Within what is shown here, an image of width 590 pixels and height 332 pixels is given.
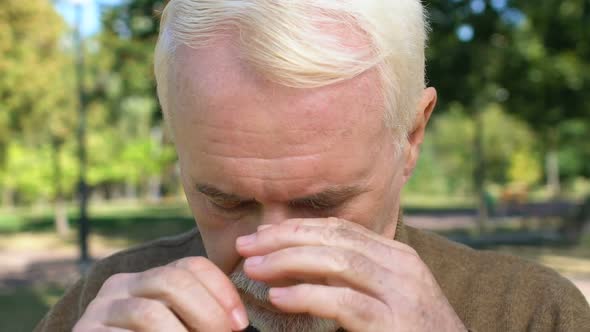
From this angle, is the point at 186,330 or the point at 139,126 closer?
the point at 186,330

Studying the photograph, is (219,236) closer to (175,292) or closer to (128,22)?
(175,292)

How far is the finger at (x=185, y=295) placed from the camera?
4.33ft

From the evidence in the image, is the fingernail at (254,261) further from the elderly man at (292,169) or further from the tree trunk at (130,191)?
the tree trunk at (130,191)

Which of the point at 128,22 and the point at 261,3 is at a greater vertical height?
the point at 261,3

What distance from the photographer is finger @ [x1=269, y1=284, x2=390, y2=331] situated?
4.21 ft

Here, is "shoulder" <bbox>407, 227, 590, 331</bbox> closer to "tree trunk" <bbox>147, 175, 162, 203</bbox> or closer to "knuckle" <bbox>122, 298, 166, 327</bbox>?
"knuckle" <bbox>122, 298, 166, 327</bbox>

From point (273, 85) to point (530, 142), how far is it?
44.3 m

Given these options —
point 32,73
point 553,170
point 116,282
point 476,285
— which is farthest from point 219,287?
point 553,170

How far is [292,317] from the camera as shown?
1548mm

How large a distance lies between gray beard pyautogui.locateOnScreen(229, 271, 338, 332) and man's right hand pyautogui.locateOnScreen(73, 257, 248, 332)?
0.16m

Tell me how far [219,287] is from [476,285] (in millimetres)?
892

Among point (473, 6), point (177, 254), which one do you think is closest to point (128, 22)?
point (473, 6)

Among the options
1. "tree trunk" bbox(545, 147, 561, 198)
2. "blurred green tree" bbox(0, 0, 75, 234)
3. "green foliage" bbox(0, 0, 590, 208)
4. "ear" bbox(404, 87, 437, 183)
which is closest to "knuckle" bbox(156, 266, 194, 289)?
"ear" bbox(404, 87, 437, 183)

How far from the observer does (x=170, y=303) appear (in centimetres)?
132
